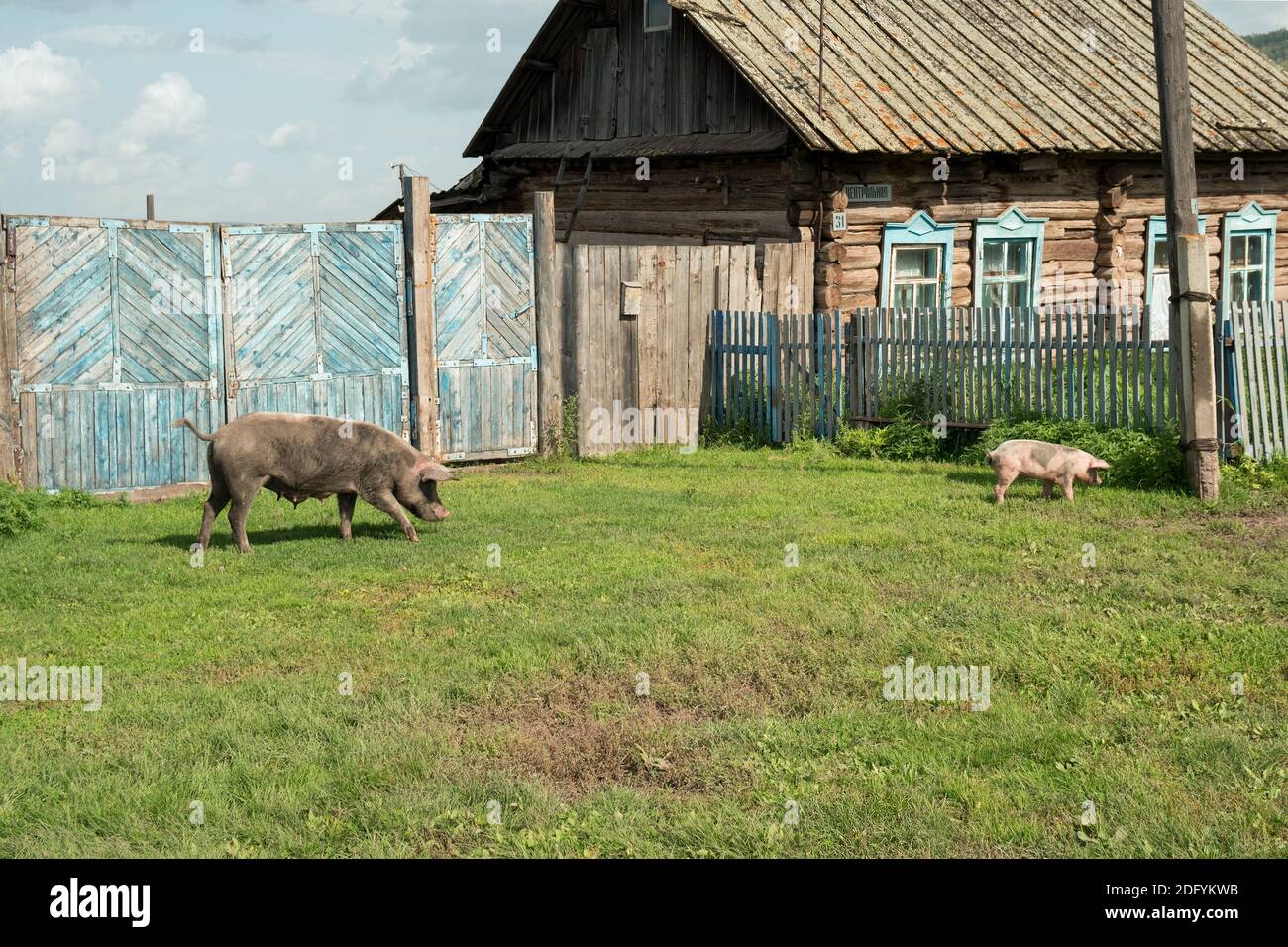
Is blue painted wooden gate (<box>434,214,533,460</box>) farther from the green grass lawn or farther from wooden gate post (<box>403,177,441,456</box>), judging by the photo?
the green grass lawn

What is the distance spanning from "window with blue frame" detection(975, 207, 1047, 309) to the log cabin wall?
0.11 m

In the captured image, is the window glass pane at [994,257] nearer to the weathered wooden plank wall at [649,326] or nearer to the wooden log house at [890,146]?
the wooden log house at [890,146]

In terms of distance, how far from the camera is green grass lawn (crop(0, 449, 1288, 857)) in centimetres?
517

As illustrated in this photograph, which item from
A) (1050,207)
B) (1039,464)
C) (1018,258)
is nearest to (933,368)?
(1039,464)

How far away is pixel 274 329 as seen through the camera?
1329 cm

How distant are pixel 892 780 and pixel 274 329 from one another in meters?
9.34

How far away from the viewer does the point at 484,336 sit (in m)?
14.7

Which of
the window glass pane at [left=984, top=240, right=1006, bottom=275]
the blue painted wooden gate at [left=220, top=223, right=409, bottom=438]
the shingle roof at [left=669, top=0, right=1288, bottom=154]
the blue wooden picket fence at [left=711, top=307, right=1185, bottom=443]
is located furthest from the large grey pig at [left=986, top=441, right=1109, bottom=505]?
the window glass pane at [left=984, top=240, right=1006, bottom=275]

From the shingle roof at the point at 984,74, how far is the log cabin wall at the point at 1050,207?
17.4 inches

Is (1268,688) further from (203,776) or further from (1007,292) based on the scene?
(1007,292)

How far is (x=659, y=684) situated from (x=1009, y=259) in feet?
46.0

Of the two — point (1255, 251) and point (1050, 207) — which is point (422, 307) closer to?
point (1050, 207)

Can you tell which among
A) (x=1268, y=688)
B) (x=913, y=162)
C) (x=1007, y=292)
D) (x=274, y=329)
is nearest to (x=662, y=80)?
(x=913, y=162)

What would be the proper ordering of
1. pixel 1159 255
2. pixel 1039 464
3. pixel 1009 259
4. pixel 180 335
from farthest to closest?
pixel 1159 255, pixel 1009 259, pixel 180 335, pixel 1039 464
